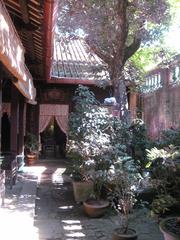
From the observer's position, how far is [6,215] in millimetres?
6973

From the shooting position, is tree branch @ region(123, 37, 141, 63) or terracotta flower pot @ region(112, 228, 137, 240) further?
tree branch @ region(123, 37, 141, 63)

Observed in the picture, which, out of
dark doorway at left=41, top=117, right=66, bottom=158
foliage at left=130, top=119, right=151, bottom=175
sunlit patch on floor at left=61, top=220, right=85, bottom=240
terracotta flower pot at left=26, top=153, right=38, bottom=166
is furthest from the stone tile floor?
dark doorway at left=41, top=117, right=66, bottom=158

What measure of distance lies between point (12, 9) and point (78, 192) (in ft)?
12.9

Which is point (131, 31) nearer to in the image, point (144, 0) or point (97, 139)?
point (144, 0)

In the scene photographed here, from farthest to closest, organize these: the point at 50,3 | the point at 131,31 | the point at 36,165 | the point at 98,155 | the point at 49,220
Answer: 1. the point at 36,165
2. the point at 131,31
3. the point at 98,155
4. the point at 49,220
5. the point at 50,3

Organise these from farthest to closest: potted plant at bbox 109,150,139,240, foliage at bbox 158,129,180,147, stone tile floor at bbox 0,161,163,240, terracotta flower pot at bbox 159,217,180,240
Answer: foliage at bbox 158,129,180,147 < stone tile floor at bbox 0,161,163,240 < potted plant at bbox 109,150,139,240 < terracotta flower pot at bbox 159,217,180,240

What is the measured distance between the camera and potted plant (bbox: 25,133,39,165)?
1476cm

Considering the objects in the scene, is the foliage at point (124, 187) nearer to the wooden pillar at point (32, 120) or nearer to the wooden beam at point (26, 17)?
the wooden beam at point (26, 17)

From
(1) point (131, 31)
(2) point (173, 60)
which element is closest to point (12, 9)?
(1) point (131, 31)

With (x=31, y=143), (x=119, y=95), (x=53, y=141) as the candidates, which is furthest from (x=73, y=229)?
(x=53, y=141)

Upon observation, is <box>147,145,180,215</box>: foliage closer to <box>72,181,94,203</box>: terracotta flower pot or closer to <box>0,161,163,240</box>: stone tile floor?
<box>0,161,163,240</box>: stone tile floor

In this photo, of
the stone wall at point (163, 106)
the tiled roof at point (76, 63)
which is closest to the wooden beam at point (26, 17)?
the tiled roof at point (76, 63)

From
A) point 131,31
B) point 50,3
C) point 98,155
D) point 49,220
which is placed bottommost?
point 49,220

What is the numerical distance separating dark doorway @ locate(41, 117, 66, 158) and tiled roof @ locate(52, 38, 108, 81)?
6.70 ft
